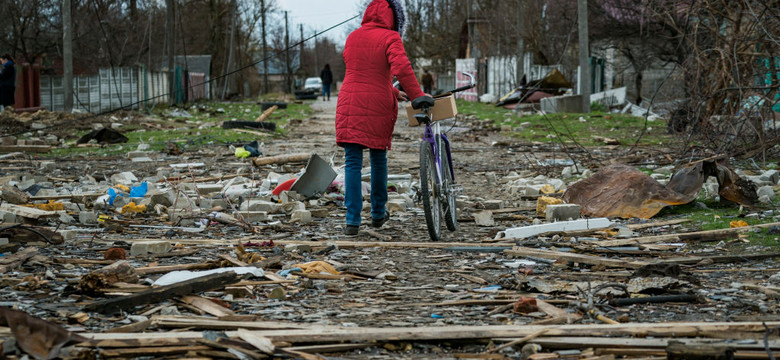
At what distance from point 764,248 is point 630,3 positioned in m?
28.5

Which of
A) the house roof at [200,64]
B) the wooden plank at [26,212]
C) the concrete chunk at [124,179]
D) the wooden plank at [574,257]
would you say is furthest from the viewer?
the house roof at [200,64]

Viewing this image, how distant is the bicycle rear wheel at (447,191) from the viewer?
639cm

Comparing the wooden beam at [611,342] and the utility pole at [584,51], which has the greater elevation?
the utility pole at [584,51]

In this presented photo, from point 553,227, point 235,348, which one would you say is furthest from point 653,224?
point 235,348

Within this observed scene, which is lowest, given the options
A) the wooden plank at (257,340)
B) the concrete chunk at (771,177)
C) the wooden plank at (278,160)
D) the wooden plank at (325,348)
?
the wooden plank at (325,348)

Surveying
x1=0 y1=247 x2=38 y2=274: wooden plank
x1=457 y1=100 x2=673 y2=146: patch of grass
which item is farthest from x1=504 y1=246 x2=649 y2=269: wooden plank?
x1=457 y1=100 x2=673 y2=146: patch of grass

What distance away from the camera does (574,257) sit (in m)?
5.17

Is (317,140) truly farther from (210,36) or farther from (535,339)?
(210,36)

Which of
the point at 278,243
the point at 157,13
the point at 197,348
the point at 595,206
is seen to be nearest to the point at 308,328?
the point at 197,348

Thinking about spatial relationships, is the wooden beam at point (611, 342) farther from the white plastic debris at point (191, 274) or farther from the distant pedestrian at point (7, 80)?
the distant pedestrian at point (7, 80)

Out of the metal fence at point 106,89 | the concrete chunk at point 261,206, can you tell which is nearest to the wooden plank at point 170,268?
the concrete chunk at point 261,206

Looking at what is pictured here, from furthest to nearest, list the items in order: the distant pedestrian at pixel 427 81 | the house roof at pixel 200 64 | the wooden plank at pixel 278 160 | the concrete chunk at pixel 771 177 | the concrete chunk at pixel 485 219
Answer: the house roof at pixel 200 64, the distant pedestrian at pixel 427 81, the wooden plank at pixel 278 160, the concrete chunk at pixel 771 177, the concrete chunk at pixel 485 219

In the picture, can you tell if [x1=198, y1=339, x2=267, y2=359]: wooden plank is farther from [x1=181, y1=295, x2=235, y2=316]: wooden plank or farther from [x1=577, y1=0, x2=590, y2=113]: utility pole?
[x1=577, y1=0, x2=590, y2=113]: utility pole

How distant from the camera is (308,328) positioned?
3.48 meters
